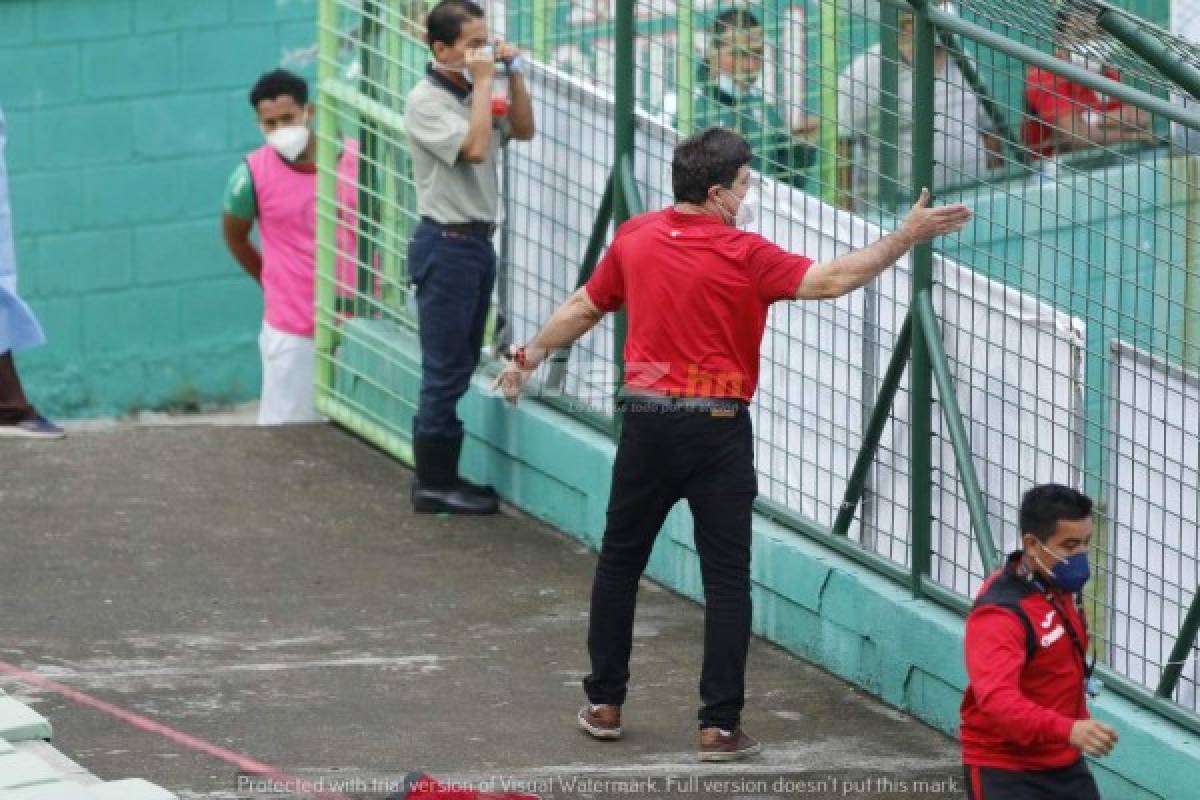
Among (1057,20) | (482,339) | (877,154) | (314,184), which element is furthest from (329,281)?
(1057,20)

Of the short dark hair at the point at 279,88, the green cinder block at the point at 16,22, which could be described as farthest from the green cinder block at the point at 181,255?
the short dark hair at the point at 279,88

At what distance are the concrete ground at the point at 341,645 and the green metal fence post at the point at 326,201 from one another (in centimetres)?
52

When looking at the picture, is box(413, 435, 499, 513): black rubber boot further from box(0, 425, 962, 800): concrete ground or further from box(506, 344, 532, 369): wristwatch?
box(506, 344, 532, 369): wristwatch

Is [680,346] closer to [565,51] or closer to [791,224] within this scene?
[791,224]

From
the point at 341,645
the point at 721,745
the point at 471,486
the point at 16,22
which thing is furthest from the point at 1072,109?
the point at 16,22

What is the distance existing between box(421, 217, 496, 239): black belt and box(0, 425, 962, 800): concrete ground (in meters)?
1.07

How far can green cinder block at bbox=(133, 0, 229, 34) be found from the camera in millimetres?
12438

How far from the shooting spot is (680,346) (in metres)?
6.78

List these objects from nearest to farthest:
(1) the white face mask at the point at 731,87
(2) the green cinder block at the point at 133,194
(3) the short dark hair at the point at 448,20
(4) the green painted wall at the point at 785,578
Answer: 1. (4) the green painted wall at the point at 785,578
2. (1) the white face mask at the point at 731,87
3. (3) the short dark hair at the point at 448,20
4. (2) the green cinder block at the point at 133,194

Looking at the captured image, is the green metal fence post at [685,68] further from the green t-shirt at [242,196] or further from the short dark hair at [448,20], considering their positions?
the green t-shirt at [242,196]

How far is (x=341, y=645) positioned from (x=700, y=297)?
1820mm

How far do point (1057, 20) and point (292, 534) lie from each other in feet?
11.0

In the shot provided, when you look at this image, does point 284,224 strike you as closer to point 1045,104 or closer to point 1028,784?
point 1045,104

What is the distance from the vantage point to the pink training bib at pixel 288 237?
1043cm
